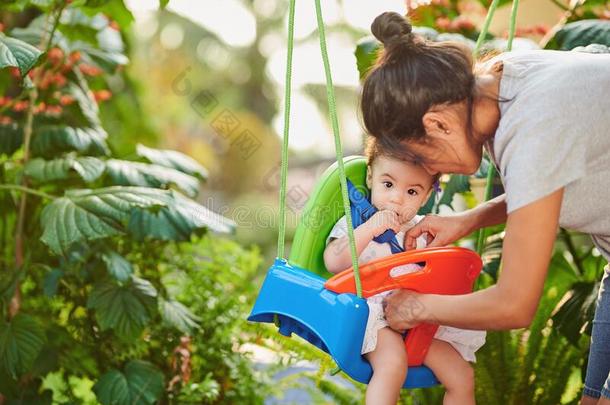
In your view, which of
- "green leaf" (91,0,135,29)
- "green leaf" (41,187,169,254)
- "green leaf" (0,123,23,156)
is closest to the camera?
"green leaf" (41,187,169,254)

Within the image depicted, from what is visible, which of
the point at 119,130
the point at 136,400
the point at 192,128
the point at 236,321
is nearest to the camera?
the point at 136,400

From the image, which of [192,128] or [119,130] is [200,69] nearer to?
[192,128]

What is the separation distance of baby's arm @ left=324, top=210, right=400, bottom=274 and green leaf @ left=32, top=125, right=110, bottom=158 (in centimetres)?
117

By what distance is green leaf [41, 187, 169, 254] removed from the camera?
2047 millimetres

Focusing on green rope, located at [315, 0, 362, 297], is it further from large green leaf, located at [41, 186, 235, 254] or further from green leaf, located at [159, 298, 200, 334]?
green leaf, located at [159, 298, 200, 334]

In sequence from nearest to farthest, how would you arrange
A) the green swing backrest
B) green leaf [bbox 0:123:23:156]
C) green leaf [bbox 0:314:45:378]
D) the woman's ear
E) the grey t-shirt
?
the grey t-shirt < the woman's ear < the green swing backrest < green leaf [bbox 0:314:45:378] < green leaf [bbox 0:123:23:156]

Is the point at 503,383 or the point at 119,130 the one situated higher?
the point at 119,130

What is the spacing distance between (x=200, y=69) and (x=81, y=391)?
11.4 meters

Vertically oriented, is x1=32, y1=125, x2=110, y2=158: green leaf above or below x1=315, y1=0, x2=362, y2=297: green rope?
below

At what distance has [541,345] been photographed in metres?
2.52

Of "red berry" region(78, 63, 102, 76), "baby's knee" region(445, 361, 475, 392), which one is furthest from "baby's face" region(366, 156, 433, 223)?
"red berry" region(78, 63, 102, 76)

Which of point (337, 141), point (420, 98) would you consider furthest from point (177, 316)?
point (420, 98)

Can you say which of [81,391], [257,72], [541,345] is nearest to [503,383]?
[541,345]

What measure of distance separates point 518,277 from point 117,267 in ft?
4.49
